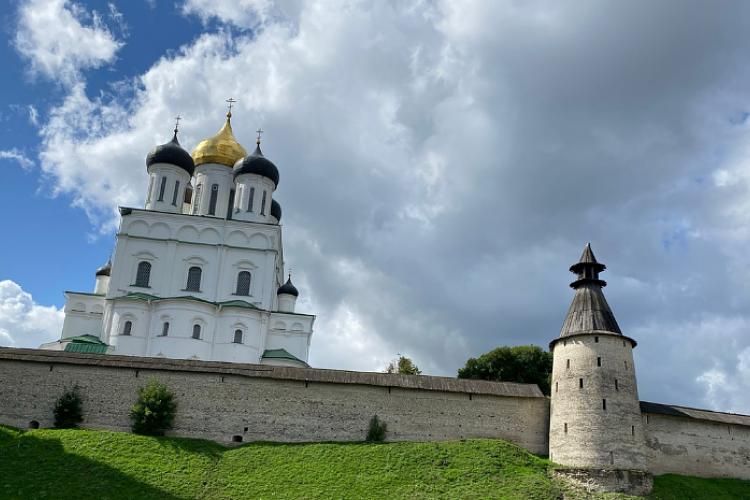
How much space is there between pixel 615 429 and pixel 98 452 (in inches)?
673

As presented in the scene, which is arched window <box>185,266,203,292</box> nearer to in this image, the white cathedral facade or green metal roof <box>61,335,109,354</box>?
the white cathedral facade

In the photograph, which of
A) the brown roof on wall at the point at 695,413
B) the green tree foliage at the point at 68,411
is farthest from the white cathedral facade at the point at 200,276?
the brown roof on wall at the point at 695,413

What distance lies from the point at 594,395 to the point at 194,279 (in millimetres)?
23405

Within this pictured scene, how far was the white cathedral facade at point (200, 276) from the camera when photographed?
124 ft

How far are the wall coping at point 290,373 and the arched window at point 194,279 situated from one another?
39.3 ft

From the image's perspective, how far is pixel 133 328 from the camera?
1491 inches

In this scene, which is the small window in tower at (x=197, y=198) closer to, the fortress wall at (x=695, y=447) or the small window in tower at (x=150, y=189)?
the small window in tower at (x=150, y=189)

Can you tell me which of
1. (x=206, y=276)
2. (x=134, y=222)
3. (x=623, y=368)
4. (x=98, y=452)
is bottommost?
(x=98, y=452)

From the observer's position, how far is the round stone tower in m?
24.7

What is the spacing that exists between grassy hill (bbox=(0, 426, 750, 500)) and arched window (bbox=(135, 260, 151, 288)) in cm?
1508

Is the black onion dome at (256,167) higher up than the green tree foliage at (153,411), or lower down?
higher up

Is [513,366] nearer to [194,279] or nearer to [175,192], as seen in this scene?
[194,279]

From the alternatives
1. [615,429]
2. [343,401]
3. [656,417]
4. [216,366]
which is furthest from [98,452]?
[656,417]

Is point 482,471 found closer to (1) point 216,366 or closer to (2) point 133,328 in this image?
(1) point 216,366
